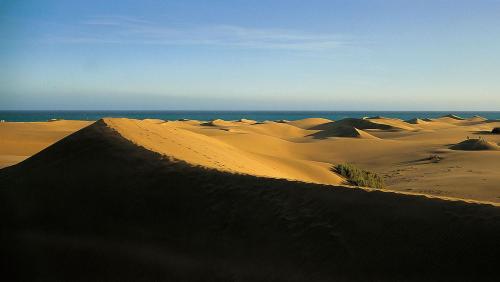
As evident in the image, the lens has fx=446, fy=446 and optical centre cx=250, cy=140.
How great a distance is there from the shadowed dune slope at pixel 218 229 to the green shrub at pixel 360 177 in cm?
725

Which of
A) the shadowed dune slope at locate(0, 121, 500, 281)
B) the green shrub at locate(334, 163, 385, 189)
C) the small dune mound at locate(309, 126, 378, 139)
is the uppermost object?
the shadowed dune slope at locate(0, 121, 500, 281)

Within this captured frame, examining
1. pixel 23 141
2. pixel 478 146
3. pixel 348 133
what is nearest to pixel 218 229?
pixel 23 141

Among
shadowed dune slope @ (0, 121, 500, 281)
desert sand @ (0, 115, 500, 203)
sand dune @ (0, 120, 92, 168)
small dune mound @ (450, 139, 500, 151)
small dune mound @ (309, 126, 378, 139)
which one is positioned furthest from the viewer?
small dune mound @ (309, 126, 378, 139)

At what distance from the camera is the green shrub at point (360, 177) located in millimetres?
11812

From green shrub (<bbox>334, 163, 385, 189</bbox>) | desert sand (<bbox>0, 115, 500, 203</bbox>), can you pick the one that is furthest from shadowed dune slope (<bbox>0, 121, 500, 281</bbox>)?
green shrub (<bbox>334, 163, 385, 189</bbox>)

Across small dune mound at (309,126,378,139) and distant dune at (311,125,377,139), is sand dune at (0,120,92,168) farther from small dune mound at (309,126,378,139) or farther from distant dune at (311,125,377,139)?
distant dune at (311,125,377,139)

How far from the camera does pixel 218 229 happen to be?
4.61 metres

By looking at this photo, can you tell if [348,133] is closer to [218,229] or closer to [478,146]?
[478,146]

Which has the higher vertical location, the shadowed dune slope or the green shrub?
the shadowed dune slope

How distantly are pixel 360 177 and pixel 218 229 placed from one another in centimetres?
898

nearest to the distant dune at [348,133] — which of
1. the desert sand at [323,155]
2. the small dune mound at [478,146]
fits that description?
the desert sand at [323,155]

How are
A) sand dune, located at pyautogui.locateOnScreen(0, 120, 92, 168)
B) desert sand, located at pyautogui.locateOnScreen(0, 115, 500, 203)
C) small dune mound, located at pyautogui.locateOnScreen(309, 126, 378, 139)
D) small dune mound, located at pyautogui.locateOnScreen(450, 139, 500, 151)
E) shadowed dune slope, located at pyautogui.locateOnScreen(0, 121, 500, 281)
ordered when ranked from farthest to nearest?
small dune mound, located at pyautogui.locateOnScreen(309, 126, 378, 139) < small dune mound, located at pyautogui.locateOnScreen(450, 139, 500, 151) < sand dune, located at pyautogui.locateOnScreen(0, 120, 92, 168) < desert sand, located at pyautogui.locateOnScreen(0, 115, 500, 203) < shadowed dune slope, located at pyautogui.locateOnScreen(0, 121, 500, 281)

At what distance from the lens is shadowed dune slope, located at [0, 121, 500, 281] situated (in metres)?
3.96

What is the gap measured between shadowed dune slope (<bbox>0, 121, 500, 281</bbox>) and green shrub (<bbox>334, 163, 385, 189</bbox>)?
7.25 meters
